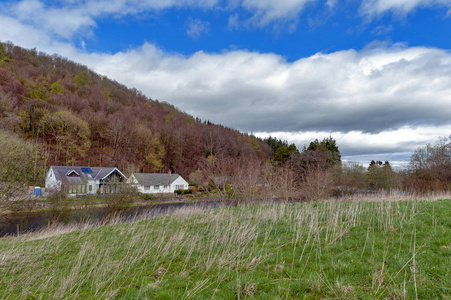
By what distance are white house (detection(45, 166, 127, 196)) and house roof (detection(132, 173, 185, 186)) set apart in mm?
3231

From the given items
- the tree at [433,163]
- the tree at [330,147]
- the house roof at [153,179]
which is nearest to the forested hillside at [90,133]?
the house roof at [153,179]

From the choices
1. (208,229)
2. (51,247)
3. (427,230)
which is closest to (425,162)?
(427,230)

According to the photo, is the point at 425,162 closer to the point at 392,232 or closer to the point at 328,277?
the point at 392,232

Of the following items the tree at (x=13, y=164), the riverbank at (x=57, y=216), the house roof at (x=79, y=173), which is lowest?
the riverbank at (x=57, y=216)

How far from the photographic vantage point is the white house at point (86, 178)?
36.5m

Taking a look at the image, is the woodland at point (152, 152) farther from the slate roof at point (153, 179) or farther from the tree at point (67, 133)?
the slate roof at point (153, 179)

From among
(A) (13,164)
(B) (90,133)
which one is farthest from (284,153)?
(B) (90,133)

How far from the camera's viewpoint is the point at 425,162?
31.7 meters

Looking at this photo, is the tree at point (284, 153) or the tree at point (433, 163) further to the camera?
the tree at point (284, 153)

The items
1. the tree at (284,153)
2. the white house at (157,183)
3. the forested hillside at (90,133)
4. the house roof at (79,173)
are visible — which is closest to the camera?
the house roof at (79,173)

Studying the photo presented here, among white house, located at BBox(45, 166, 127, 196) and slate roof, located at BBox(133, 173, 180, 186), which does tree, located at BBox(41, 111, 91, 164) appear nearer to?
white house, located at BBox(45, 166, 127, 196)

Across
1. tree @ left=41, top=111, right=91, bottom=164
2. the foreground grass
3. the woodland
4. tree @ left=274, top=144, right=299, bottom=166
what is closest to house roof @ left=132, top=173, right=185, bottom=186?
the woodland

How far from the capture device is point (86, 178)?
39.8 metres

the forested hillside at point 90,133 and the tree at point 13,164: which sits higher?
the forested hillside at point 90,133
